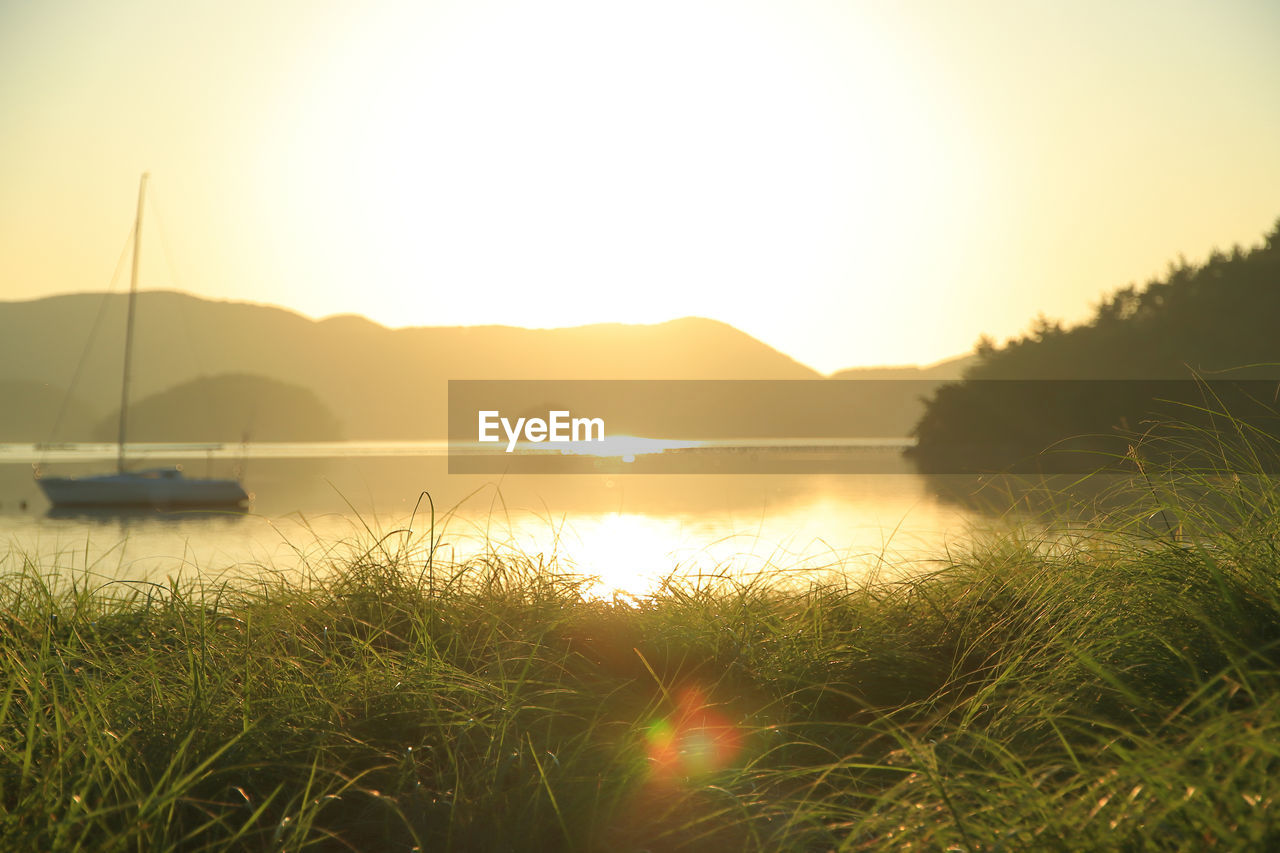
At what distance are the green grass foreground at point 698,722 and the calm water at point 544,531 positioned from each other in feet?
1.85

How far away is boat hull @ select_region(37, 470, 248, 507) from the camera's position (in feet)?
80.9

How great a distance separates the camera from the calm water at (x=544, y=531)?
453 centimetres

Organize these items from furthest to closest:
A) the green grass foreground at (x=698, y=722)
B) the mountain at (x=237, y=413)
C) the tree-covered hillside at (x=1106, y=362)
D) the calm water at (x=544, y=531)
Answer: the mountain at (x=237, y=413), the tree-covered hillside at (x=1106, y=362), the calm water at (x=544, y=531), the green grass foreground at (x=698, y=722)

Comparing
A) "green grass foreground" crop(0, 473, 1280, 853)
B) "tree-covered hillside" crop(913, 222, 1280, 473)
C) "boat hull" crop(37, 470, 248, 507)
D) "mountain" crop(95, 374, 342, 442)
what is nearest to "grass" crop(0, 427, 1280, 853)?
"green grass foreground" crop(0, 473, 1280, 853)

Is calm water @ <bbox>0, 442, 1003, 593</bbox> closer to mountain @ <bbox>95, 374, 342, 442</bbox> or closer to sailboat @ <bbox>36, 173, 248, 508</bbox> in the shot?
sailboat @ <bbox>36, 173, 248, 508</bbox>

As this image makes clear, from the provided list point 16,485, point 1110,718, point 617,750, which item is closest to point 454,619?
point 617,750

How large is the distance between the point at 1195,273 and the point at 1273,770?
50120mm

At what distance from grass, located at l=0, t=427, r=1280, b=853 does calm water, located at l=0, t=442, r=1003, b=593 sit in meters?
0.56

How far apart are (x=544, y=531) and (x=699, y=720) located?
21.0 feet

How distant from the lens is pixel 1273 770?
1697mm

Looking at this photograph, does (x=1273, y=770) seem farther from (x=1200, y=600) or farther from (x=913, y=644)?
(x=913, y=644)

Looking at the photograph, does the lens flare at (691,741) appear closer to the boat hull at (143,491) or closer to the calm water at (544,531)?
the calm water at (544,531)

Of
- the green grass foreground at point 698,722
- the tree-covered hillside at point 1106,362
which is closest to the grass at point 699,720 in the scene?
the green grass foreground at point 698,722

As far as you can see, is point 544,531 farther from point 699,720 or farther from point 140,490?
point 140,490
